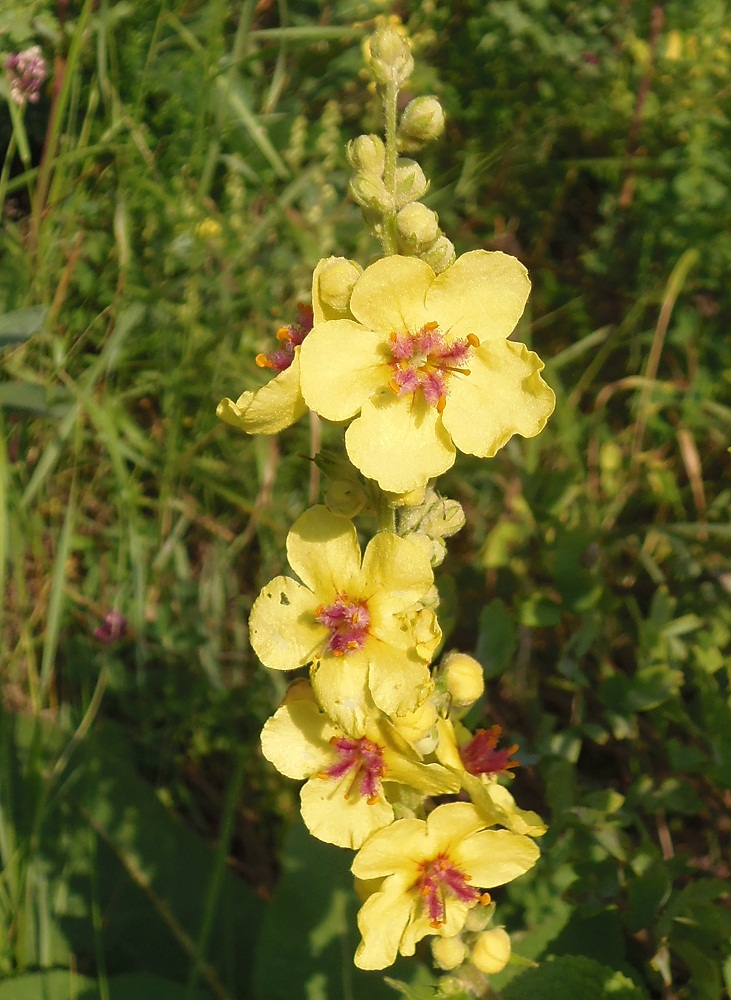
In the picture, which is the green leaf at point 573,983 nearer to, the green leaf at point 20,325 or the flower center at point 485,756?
the flower center at point 485,756

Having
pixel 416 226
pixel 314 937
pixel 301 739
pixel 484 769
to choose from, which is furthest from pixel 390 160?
pixel 314 937

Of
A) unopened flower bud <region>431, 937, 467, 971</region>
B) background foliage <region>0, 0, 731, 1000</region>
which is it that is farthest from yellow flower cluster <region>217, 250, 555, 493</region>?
unopened flower bud <region>431, 937, 467, 971</region>

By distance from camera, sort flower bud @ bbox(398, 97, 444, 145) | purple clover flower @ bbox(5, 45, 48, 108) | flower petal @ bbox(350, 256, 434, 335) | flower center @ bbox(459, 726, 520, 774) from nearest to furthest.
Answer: flower petal @ bbox(350, 256, 434, 335), flower bud @ bbox(398, 97, 444, 145), flower center @ bbox(459, 726, 520, 774), purple clover flower @ bbox(5, 45, 48, 108)

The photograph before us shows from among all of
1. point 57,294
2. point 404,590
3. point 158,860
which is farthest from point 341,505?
point 57,294

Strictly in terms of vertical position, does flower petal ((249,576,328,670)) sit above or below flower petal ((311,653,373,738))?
above

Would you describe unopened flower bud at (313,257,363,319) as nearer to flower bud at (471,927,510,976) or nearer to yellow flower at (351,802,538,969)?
yellow flower at (351,802,538,969)

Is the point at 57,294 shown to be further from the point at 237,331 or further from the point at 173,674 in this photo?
the point at 173,674

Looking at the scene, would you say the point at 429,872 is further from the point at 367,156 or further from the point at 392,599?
the point at 367,156
